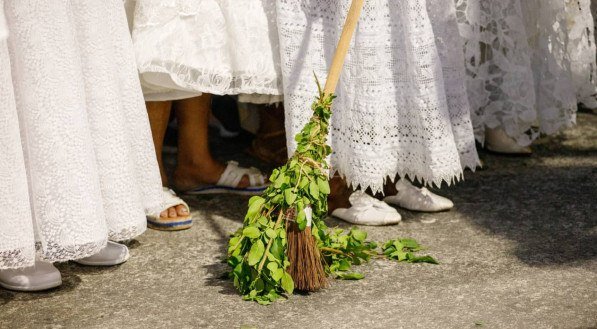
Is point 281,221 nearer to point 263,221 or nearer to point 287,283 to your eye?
point 263,221

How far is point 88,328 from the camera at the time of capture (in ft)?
8.54

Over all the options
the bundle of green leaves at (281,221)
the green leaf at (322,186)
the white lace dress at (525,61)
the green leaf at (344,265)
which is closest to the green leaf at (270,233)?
the bundle of green leaves at (281,221)

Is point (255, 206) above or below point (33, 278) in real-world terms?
above

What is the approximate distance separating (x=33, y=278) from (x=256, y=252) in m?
0.71

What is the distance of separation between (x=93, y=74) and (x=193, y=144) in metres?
0.94

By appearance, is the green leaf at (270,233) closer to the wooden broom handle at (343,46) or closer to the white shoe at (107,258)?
the wooden broom handle at (343,46)

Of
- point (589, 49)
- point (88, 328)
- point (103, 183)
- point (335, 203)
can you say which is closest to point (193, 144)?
point (335, 203)

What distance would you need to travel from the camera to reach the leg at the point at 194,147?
3632 millimetres

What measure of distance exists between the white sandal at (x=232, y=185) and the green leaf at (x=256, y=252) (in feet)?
3.45

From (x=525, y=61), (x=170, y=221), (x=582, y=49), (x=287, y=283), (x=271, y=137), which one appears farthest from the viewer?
(x=271, y=137)

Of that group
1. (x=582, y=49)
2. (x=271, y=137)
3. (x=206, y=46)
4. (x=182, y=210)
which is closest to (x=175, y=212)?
(x=182, y=210)

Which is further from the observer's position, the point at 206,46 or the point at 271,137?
the point at 271,137

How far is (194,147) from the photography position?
12.1 ft

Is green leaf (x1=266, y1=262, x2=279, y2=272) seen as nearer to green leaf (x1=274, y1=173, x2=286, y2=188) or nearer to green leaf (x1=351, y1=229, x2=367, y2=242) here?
A: green leaf (x1=274, y1=173, x2=286, y2=188)
